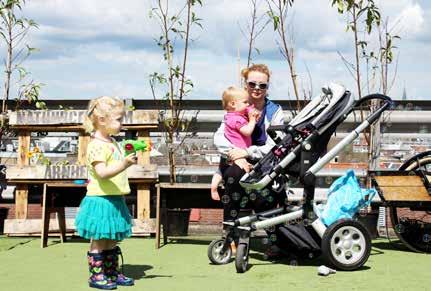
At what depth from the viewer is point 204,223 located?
8992mm

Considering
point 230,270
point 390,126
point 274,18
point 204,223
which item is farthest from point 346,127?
point 230,270

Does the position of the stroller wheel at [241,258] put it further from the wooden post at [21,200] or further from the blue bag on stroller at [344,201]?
the wooden post at [21,200]

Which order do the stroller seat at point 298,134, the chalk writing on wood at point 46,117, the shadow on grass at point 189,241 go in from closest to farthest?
the stroller seat at point 298,134, the shadow on grass at point 189,241, the chalk writing on wood at point 46,117

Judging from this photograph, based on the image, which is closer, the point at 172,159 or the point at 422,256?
the point at 422,256

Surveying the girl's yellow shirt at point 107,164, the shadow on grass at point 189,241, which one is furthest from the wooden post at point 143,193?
the girl's yellow shirt at point 107,164

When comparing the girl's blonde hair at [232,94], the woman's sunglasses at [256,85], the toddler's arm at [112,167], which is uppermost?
the woman's sunglasses at [256,85]

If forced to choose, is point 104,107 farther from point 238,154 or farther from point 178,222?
point 178,222

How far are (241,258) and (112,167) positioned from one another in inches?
49.6

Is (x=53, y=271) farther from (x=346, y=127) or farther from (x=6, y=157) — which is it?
(x=346, y=127)

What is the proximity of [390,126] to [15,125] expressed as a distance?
4217 mm

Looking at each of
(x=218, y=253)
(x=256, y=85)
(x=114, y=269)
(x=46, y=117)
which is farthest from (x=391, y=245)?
(x=46, y=117)

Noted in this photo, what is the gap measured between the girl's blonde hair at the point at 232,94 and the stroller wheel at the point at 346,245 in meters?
1.26

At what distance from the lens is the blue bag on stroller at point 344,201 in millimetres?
6047

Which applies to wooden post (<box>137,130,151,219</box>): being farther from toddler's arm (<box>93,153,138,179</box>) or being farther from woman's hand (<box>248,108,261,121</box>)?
toddler's arm (<box>93,153,138,179</box>)
